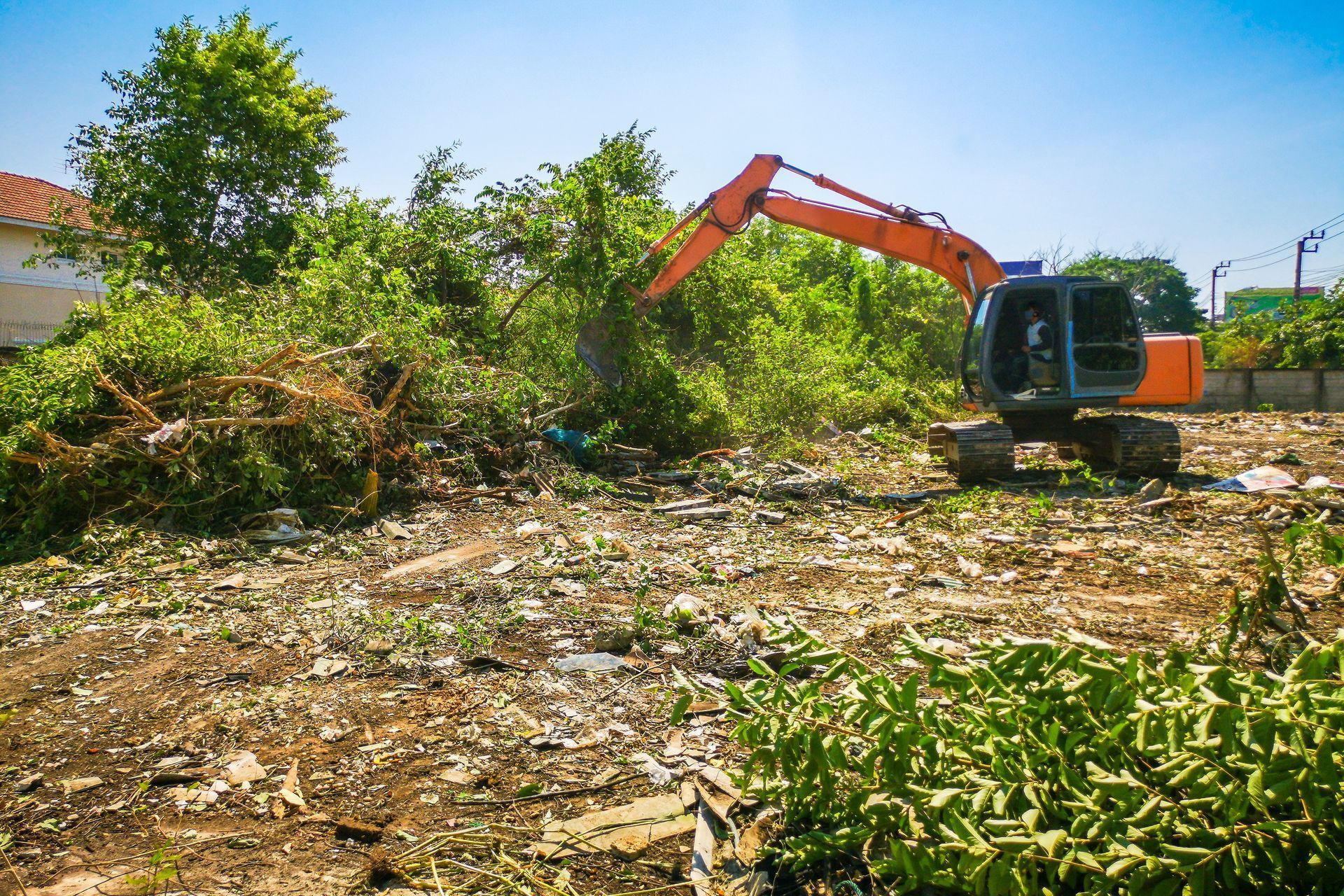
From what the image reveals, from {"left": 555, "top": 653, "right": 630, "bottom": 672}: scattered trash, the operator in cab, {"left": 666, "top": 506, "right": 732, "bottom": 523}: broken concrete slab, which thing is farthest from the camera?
the operator in cab

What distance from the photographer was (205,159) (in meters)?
14.6

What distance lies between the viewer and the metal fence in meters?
18.2

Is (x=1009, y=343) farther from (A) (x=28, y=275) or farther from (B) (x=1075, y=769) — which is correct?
(A) (x=28, y=275)

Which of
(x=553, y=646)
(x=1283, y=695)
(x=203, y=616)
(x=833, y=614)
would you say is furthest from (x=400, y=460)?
(x=1283, y=695)

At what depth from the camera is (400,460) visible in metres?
7.43

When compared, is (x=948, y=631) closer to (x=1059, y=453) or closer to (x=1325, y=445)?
(x=1059, y=453)

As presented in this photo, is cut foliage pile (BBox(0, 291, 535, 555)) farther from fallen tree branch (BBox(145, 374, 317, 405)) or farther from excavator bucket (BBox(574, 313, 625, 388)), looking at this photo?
excavator bucket (BBox(574, 313, 625, 388))

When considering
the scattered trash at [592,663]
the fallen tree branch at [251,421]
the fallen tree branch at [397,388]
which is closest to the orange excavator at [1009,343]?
the fallen tree branch at [397,388]

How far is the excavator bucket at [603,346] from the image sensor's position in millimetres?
9633

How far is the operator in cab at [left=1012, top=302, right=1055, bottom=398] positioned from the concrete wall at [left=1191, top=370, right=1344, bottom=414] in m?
10.6

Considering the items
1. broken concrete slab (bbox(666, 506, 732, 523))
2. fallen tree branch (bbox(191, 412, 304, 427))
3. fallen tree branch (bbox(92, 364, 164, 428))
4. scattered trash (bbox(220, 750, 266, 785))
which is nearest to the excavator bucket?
broken concrete slab (bbox(666, 506, 732, 523))

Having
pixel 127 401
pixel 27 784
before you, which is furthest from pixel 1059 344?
pixel 27 784

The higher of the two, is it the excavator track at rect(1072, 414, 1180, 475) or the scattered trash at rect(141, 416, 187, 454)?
the scattered trash at rect(141, 416, 187, 454)

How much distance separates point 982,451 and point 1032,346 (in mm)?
1295
